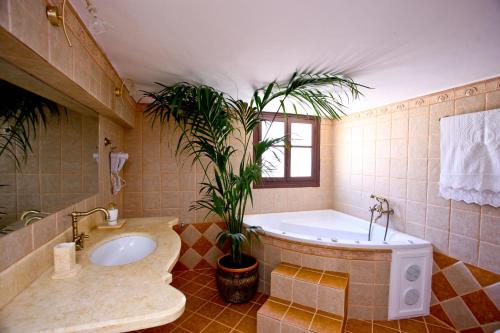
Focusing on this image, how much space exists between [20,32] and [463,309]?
3239mm

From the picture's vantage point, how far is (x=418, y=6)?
41.6 inches

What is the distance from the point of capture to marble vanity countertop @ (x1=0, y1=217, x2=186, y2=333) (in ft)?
2.56

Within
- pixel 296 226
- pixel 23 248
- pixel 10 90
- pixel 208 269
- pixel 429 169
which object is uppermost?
pixel 10 90

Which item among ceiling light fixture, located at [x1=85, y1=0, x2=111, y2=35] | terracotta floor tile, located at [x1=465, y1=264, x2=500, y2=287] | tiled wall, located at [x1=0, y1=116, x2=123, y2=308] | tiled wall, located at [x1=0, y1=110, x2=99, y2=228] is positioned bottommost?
terracotta floor tile, located at [x1=465, y1=264, x2=500, y2=287]

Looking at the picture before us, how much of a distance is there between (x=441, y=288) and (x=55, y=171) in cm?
311

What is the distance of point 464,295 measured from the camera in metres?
1.92

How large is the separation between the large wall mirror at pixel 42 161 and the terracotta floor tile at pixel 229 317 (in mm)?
1512

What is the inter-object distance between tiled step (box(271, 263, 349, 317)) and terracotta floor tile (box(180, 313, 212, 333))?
64cm

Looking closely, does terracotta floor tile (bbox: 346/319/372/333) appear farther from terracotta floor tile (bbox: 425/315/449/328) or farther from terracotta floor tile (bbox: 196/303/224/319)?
terracotta floor tile (bbox: 196/303/224/319)

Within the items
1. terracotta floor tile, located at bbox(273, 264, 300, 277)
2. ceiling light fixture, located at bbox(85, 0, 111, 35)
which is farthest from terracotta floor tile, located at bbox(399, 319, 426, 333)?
ceiling light fixture, located at bbox(85, 0, 111, 35)

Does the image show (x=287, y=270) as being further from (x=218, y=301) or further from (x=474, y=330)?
(x=474, y=330)

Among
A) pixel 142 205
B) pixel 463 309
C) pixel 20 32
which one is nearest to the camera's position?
pixel 20 32

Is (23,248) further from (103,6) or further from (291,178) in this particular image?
(291,178)

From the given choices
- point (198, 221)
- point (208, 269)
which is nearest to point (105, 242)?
point (198, 221)
